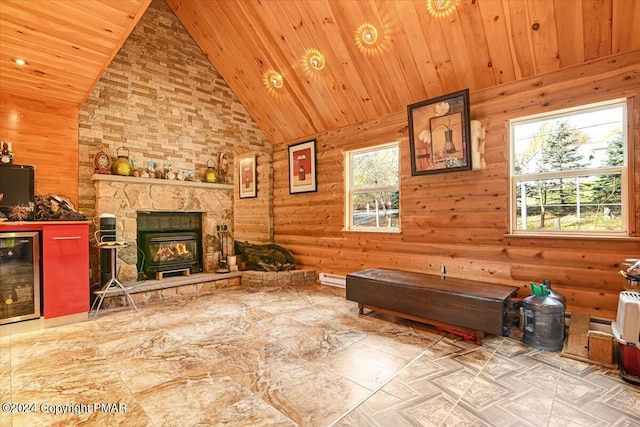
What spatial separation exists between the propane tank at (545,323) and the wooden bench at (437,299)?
0.74ft

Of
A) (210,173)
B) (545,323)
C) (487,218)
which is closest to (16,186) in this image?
(210,173)

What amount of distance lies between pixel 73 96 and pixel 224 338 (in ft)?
11.6

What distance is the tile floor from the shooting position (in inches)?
71.9

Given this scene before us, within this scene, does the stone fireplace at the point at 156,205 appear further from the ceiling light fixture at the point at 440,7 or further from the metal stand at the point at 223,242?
the ceiling light fixture at the point at 440,7

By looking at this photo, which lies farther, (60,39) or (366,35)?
(366,35)

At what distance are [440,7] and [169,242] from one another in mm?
4861

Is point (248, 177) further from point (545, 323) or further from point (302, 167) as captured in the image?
point (545, 323)

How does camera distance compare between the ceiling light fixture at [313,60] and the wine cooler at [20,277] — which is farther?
the ceiling light fixture at [313,60]

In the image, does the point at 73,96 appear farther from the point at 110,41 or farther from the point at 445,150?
the point at 445,150

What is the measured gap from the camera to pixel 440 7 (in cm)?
330

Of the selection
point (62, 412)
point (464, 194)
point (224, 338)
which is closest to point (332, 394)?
point (224, 338)

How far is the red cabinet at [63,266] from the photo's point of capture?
334 cm

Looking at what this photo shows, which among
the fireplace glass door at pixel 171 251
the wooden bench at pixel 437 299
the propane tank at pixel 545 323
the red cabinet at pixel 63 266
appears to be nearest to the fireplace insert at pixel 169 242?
the fireplace glass door at pixel 171 251

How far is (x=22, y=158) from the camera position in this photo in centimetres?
385
